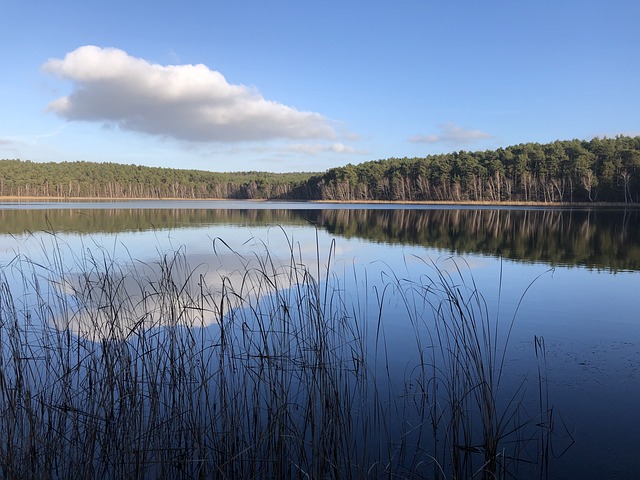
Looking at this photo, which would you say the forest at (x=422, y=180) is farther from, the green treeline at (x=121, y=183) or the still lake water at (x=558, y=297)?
the still lake water at (x=558, y=297)

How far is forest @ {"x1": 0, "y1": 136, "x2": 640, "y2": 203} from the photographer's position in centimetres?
7138

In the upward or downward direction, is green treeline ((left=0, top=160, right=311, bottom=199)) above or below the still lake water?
above

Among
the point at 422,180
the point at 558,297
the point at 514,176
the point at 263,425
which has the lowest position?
the point at 263,425

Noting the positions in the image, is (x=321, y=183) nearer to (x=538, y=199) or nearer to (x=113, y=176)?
(x=538, y=199)

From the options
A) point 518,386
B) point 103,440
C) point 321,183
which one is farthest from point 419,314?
point 321,183

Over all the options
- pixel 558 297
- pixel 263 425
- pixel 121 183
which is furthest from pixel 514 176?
pixel 121 183

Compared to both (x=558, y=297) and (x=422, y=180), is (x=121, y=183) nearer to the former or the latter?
(x=422, y=180)

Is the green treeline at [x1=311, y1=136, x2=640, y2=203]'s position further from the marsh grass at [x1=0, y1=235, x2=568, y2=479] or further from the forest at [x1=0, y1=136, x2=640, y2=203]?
the marsh grass at [x1=0, y1=235, x2=568, y2=479]

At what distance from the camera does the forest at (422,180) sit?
71.4 meters

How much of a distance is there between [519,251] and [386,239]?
20.6 feet

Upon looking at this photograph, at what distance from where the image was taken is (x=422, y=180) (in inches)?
3723

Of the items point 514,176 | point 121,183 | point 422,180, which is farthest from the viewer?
point 121,183

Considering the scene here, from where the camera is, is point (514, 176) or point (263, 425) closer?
point (263, 425)

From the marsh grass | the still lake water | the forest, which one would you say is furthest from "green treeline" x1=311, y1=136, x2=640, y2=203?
the marsh grass
